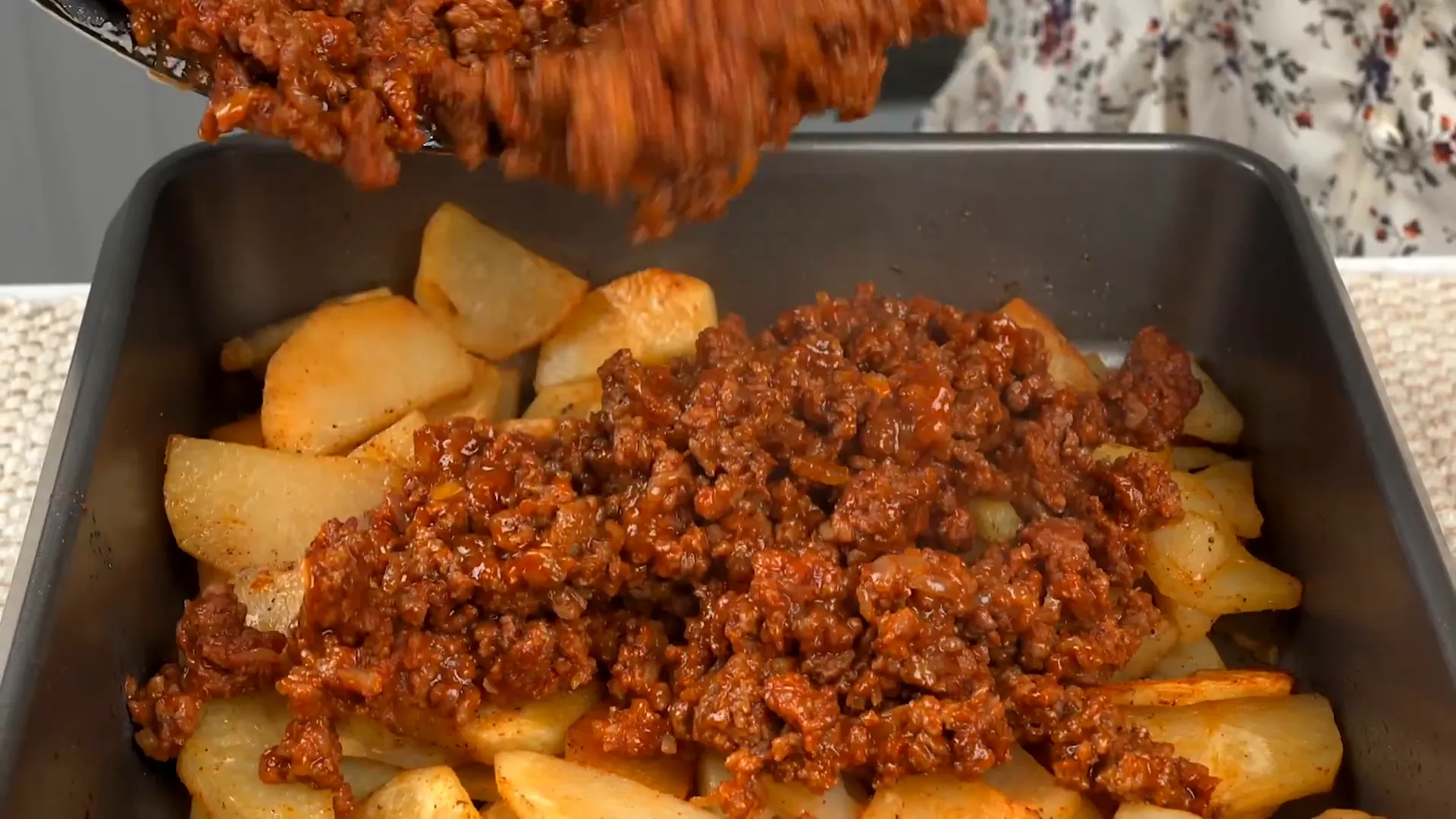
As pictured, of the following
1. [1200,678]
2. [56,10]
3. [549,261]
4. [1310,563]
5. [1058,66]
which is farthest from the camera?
[1058,66]

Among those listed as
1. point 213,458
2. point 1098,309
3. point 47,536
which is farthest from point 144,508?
point 1098,309

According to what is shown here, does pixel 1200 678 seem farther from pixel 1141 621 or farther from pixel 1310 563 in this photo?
pixel 1310 563

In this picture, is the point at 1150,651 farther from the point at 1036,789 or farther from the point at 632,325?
the point at 632,325

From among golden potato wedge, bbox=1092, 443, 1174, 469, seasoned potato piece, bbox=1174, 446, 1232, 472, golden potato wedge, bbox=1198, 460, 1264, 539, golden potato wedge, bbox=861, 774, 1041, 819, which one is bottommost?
golden potato wedge, bbox=861, 774, 1041, 819

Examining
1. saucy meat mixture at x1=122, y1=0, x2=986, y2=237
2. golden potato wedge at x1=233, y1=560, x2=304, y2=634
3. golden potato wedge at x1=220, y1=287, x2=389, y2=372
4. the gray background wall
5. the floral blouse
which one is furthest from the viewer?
the gray background wall

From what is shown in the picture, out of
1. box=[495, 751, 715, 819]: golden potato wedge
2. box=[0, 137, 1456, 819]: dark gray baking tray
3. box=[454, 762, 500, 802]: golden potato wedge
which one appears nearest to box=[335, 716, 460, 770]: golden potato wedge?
box=[454, 762, 500, 802]: golden potato wedge

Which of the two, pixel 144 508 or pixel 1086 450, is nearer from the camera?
pixel 144 508

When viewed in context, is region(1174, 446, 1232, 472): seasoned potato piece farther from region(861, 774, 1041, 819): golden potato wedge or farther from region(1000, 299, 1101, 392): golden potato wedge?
region(861, 774, 1041, 819): golden potato wedge
